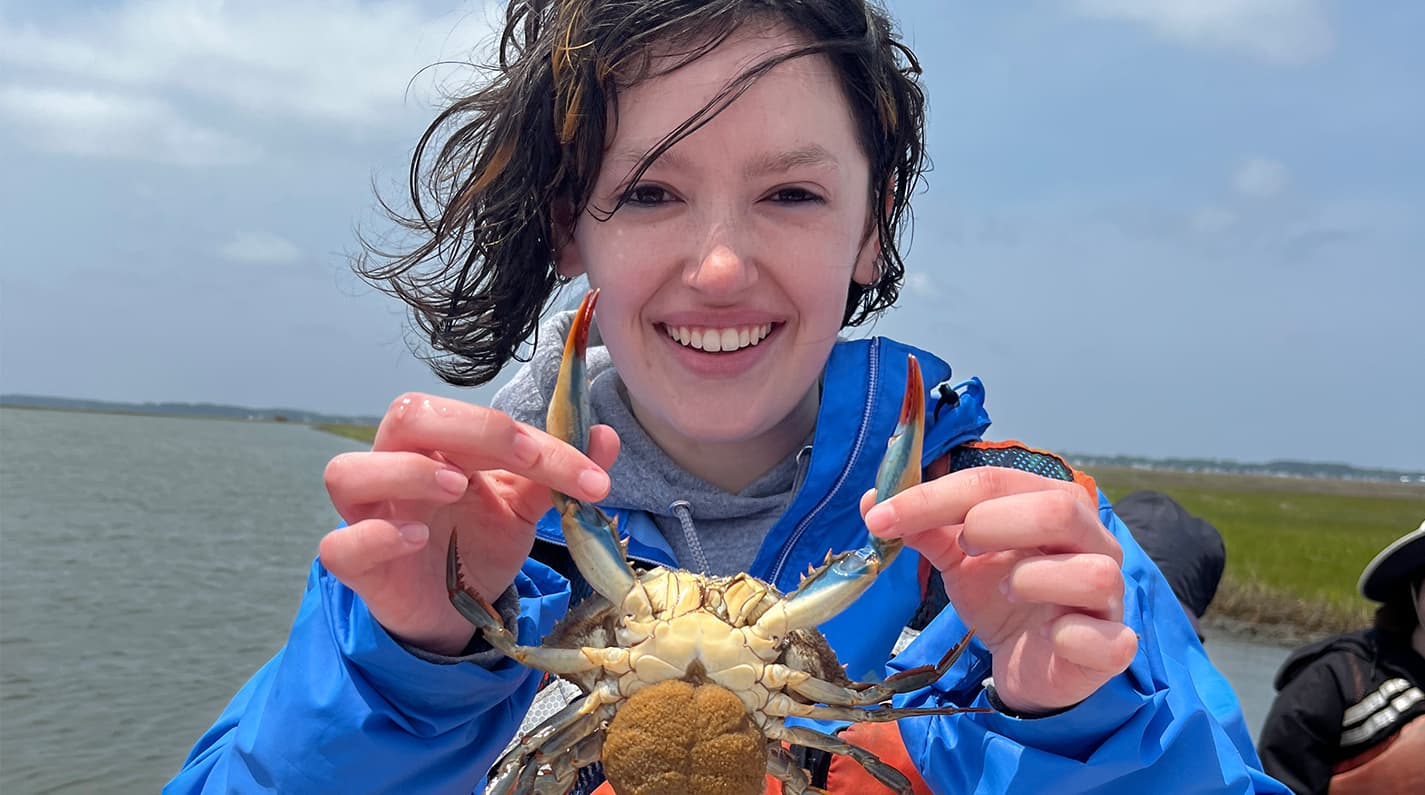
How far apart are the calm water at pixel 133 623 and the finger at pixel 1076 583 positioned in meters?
10.7

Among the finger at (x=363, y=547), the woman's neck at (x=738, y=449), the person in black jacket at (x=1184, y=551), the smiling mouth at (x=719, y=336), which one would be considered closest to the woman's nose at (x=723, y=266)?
the smiling mouth at (x=719, y=336)

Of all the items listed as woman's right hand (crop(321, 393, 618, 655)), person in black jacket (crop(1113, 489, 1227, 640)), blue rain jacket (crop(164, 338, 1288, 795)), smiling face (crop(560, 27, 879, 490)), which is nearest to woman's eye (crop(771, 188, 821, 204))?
smiling face (crop(560, 27, 879, 490))

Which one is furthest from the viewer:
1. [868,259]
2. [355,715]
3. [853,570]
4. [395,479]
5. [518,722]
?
[868,259]

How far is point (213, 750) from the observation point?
2.27 metres

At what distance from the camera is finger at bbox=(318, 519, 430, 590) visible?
1.79 meters

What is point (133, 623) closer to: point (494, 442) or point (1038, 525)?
point (494, 442)

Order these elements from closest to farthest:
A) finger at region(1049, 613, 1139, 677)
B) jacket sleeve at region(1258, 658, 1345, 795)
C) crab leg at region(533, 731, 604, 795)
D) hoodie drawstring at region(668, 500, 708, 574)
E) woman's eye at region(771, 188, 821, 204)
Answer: finger at region(1049, 613, 1139, 677), crab leg at region(533, 731, 604, 795), woman's eye at region(771, 188, 821, 204), hoodie drawstring at region(668, 500, 708, 574), jacket sleeve at region(1258, 658, 1345, 795)

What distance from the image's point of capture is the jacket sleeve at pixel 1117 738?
6.07 feet

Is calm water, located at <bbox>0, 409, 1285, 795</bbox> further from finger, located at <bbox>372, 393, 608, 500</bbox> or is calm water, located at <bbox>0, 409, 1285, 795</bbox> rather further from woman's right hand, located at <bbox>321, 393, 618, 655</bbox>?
finger, located at <bbox>372, 393, 608, 500</bbox>

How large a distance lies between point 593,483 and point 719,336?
0.91m

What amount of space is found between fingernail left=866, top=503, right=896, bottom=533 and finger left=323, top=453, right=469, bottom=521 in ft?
2.58

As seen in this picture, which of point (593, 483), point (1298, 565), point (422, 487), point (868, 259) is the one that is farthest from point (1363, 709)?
point (1298, 565)

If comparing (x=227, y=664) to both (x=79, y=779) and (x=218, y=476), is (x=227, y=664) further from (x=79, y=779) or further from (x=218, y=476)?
(x=218, y=476)

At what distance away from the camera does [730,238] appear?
2482 mm
